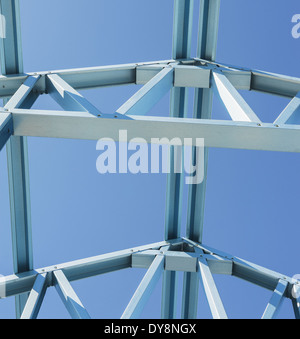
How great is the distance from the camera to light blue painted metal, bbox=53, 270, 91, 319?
6.29m

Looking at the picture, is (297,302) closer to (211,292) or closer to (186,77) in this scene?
(211,292)

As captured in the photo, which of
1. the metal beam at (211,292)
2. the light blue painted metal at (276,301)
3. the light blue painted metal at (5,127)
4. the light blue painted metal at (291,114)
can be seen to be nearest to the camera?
the light blue painted metal at (5,127)

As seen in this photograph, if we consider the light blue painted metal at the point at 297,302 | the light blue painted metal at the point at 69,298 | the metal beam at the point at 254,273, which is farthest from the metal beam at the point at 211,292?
the light blue painted metal at the point at 69,298

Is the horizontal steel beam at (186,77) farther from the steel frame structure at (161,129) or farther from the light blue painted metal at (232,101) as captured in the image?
the light blue painted metal at (232,101)

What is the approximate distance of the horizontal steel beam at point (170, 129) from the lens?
5.08 m

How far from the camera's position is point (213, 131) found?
5.08m

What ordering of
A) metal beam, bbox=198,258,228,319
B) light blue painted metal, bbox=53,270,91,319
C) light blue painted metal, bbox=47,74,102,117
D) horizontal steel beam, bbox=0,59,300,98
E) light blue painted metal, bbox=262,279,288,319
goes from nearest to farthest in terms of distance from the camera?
light blue painted metal, bbox=47,74,102,117
light blue painted metal, bbox=53,270,91,319
metal beam, bbox=198,258,228,319
horizontal steel beam, bbox=0,59,300,98
light blue painted metal, bbox=262,279,288,319

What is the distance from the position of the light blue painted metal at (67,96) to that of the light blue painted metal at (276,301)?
3.81m

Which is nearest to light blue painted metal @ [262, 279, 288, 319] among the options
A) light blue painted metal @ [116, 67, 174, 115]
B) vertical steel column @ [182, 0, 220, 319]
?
vertical steel column @ [182, 0, 220, 319]

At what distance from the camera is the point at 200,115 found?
25.6 feet

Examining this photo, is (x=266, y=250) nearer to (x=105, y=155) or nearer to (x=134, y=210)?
(x=134, y=210)

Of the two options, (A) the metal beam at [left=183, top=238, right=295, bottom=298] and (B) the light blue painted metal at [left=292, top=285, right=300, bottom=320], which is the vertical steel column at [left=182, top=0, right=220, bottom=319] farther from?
(B) the light blue painted metal at [left=292, top=285, right=300, bottom=320]

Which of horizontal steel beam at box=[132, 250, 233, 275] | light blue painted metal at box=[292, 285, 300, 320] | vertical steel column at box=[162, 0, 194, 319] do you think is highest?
vertical steel column at box=[162, 0, 194, 319]

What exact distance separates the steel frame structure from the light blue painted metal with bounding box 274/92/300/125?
16mm
